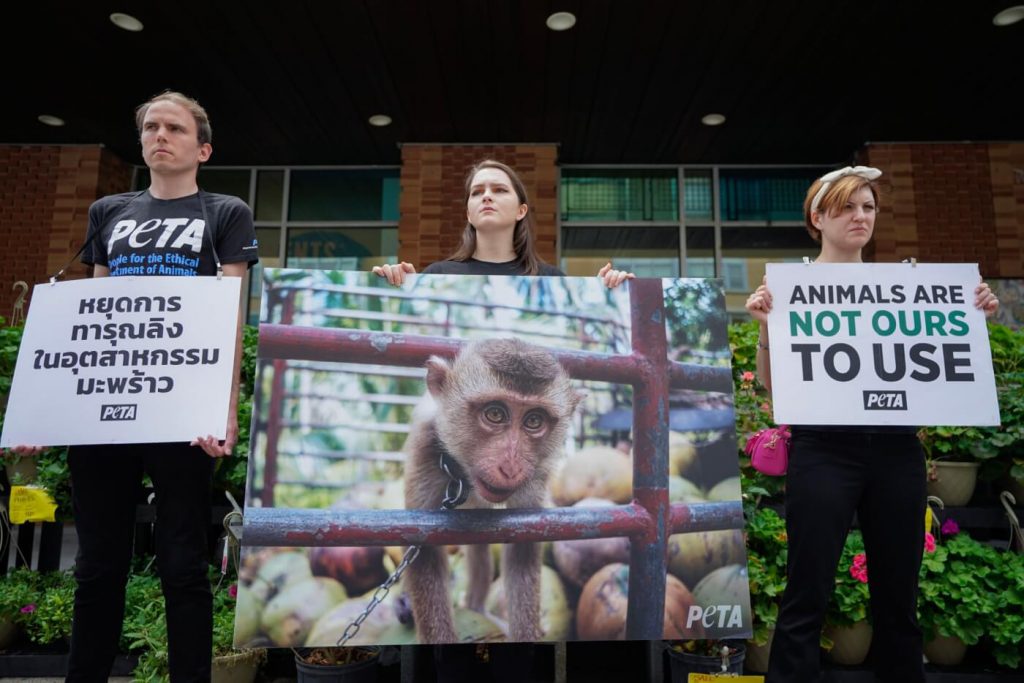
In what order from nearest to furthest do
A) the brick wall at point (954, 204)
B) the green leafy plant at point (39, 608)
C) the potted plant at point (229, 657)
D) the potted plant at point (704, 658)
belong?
the potted plant at point (704, 658) → the potted plant at point (229, 657) → the green leafy plant at point (39, 608) → the brick wall at point (954, 204)

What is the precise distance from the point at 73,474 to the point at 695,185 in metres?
6.89

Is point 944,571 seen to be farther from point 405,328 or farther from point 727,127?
point 727,127

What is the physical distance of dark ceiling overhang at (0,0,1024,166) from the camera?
4828 millimetres

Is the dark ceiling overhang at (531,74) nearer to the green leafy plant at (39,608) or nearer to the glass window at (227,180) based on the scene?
the glass window at (227,180)

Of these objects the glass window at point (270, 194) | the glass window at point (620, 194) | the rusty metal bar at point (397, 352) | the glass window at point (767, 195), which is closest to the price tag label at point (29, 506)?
the rusty metal bar at point (397, 352)

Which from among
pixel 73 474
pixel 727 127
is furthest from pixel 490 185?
pixel 727 127

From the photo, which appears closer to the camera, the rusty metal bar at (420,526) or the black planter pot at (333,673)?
the rusty metal bar at (420,526)

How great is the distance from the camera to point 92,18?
4887mm

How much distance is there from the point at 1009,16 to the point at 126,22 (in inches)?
257

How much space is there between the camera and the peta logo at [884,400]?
5.82ft

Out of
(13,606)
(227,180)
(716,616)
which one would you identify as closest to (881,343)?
(716,616)

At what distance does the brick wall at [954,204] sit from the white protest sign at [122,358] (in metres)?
6.62

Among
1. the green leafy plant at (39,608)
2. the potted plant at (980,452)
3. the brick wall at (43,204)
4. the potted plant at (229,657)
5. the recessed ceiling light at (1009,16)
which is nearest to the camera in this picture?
the potted plant at (229,657)

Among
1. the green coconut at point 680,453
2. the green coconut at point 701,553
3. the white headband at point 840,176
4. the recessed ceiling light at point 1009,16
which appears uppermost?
the recessed ceiling light at point 1009,16
